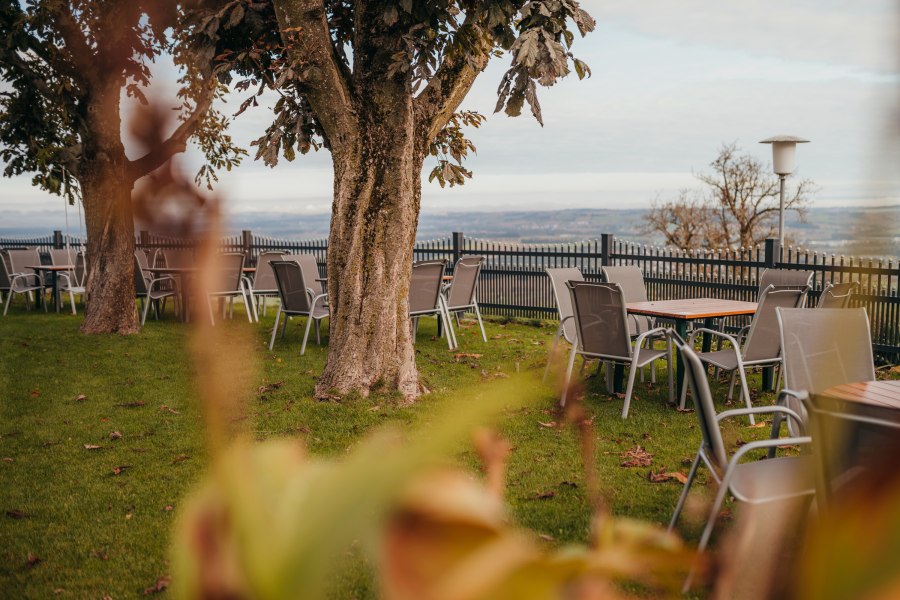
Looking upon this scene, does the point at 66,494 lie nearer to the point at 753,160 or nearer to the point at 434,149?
the point at 434,149

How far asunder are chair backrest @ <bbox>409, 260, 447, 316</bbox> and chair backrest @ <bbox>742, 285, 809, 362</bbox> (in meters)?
4.23

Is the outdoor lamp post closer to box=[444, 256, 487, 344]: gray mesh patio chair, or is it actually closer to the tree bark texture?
box=[444, 256, 487, 344]: gray mesh patio chair

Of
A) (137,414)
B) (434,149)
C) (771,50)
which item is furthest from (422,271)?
(771,50)

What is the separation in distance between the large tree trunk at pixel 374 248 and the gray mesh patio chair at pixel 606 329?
157 cm

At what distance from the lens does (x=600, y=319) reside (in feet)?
21.7

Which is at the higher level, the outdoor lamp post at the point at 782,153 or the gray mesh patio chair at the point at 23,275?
the outdoor lamp post at the point at 782,153

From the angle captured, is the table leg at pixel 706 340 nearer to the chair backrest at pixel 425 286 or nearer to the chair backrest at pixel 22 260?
the chair backrest at pixel 425 286

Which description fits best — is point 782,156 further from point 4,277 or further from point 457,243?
point 4,277

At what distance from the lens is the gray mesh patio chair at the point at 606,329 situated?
21.0 ft

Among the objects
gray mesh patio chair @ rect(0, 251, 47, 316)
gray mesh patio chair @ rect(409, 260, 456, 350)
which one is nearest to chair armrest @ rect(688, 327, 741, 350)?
gray mesh patio chair @ rect(409, 260, 456, 350)

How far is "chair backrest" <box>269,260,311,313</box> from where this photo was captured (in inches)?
387

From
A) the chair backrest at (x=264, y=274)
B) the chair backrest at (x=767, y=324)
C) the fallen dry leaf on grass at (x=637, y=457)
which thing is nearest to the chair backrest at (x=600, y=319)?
the chair backrest at (x=767, y=324)

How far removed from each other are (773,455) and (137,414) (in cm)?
520

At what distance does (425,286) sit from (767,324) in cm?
448
